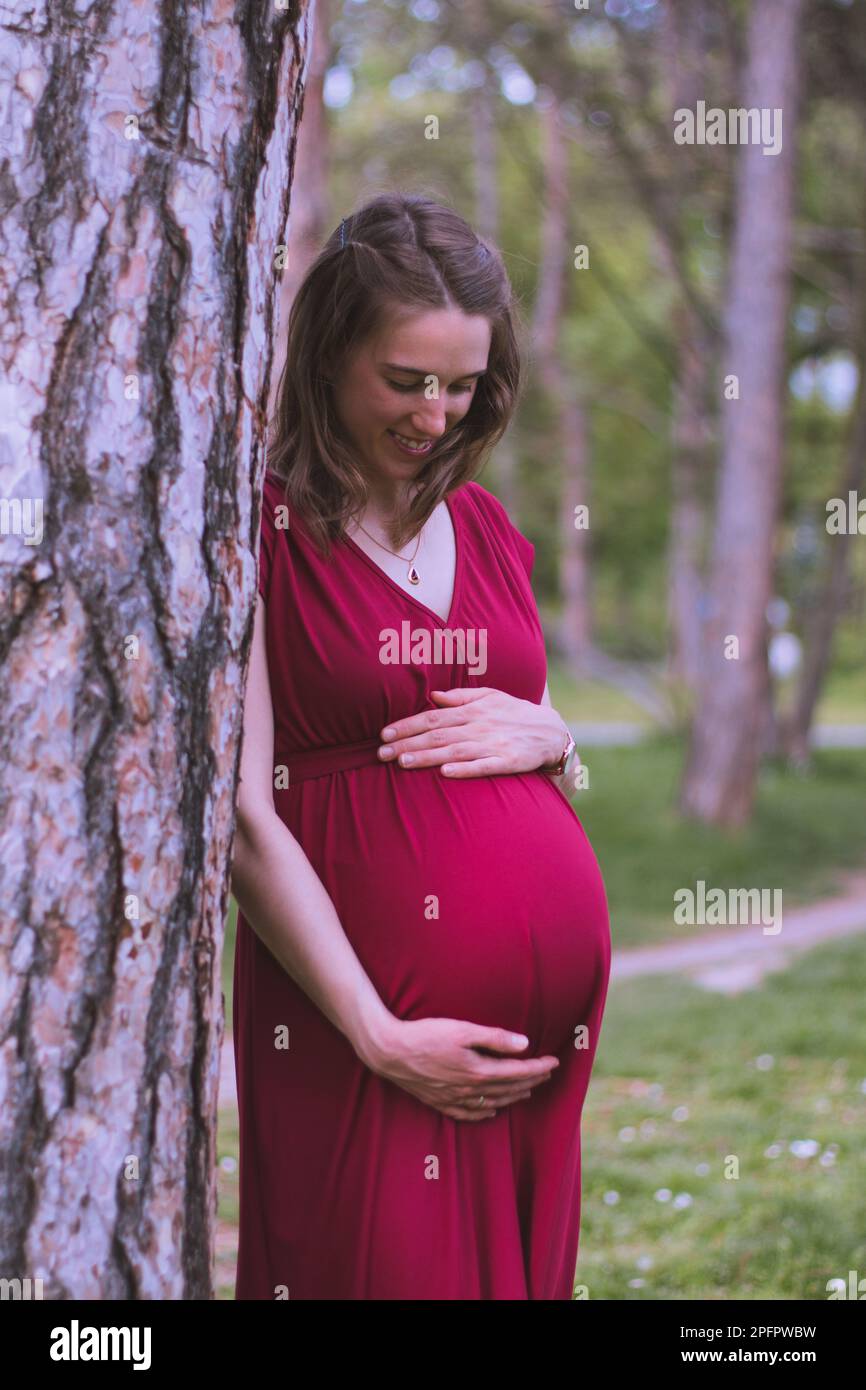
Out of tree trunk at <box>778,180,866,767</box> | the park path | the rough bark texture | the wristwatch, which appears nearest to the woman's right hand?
the rough bark texture

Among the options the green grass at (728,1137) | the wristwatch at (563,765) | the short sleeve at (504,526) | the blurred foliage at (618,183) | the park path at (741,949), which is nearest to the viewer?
the wristwatch at (563,765)

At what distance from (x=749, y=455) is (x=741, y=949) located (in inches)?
156

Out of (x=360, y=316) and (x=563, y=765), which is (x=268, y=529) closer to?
(x=360, y=316)

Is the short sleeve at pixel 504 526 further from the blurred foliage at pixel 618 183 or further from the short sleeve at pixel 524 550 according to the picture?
the blurred foliage at pixel 618 183

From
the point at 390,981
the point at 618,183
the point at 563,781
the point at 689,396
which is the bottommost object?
the point at 390,981

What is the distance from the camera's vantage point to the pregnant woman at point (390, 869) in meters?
1.90

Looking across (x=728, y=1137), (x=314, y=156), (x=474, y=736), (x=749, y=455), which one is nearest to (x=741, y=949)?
(x=728, y=1137)

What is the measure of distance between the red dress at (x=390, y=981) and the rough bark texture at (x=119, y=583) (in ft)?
0.94

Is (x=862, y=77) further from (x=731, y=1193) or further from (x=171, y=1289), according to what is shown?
(x=171, y=1289)

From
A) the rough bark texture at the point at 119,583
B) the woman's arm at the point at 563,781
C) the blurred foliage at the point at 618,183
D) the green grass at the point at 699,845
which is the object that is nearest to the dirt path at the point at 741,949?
the green grass at the point at 699,845

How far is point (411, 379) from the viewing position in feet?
6.43
